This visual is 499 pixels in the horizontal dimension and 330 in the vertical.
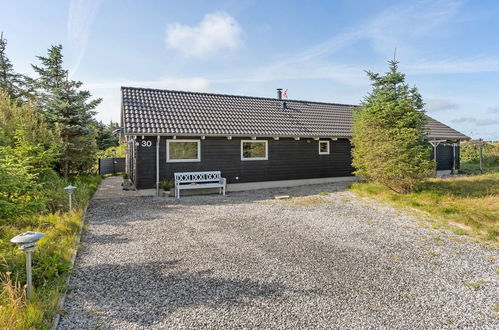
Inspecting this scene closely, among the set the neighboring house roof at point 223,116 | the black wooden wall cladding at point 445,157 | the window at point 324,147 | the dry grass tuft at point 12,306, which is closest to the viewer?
the dry grass tuft at point 12,306

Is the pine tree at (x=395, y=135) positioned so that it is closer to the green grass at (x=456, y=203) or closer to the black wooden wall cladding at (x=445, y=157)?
the green grass at (x=456, y=203)

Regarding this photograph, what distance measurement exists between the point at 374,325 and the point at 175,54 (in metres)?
12.7

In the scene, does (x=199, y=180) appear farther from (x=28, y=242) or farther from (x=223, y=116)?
(x=28, y=242)

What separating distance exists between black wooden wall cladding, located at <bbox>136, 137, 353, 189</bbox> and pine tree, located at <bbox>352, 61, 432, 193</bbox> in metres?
3.39

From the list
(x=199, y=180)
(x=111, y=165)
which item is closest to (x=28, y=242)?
(x=199, y=180)

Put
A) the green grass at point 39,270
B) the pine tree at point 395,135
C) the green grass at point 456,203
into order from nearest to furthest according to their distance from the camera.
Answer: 1. the green grass at point 39,270
2. the green grass at point 456,203
3. the pine tree at point 395,135

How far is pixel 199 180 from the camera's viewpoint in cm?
1162

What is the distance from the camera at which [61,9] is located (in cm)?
852

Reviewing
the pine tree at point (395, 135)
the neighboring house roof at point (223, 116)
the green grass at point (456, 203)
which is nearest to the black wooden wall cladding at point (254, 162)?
the neighboring house roof at point (223, 116)

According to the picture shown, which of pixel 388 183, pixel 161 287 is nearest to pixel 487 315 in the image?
pixel 161 287

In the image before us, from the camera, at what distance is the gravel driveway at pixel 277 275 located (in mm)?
3219

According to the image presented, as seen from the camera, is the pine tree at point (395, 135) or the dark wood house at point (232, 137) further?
the dark wood house at point (232, 137)

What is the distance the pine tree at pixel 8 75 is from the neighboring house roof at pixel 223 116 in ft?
40.9

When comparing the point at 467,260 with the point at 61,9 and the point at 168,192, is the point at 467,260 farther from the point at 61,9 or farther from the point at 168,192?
the point at 61,9
